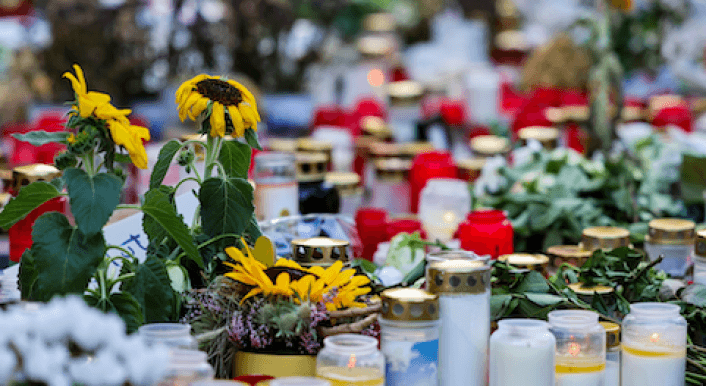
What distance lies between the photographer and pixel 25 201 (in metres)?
0.88

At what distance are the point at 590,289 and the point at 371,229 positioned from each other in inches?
18.1

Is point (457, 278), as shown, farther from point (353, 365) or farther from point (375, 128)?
point (375, 128)

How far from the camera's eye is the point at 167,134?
100.0 inches

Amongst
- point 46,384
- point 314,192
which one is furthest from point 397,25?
point 46,384

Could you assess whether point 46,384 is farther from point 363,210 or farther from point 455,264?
point 363,210

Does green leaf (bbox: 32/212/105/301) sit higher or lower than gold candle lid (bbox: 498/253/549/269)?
higher

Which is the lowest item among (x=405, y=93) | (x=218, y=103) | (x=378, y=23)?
(x=218, y=103)

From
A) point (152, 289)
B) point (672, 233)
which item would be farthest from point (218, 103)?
point (672, 233)

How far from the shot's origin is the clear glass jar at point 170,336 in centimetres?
81

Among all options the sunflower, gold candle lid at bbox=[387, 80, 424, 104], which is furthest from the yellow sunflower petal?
gold candle lid at bbox=[387, 80, 424, 104]

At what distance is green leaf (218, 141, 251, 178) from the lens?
41.7 inches

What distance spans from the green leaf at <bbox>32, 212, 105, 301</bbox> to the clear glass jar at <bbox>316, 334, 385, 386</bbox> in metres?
0.24

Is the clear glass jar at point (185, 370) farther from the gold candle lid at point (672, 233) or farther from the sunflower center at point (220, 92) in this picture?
the gold candle lid at point (672, 233)

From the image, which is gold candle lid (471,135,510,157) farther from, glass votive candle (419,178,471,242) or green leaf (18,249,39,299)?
green leaf (18,249,39,299)
